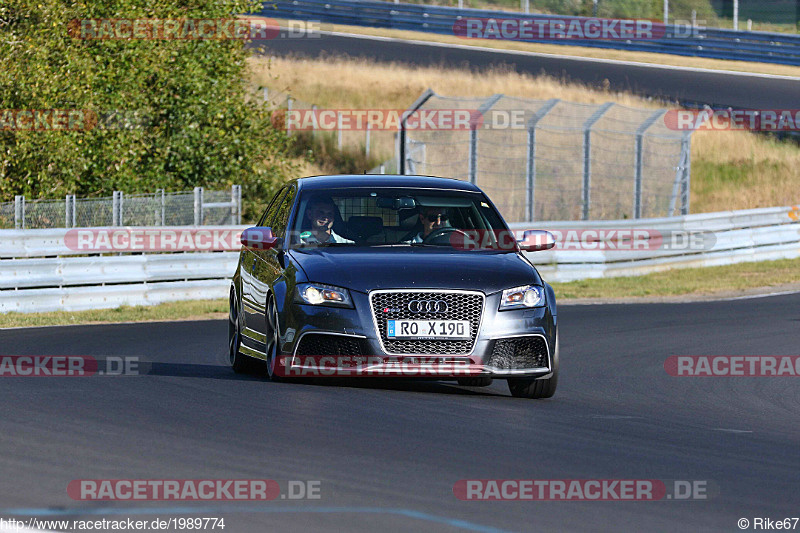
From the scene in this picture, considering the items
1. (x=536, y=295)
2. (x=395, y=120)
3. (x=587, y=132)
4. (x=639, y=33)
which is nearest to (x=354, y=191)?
(x=536, y=295)

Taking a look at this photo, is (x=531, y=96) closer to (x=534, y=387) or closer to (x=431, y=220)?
(x=431, y=220)

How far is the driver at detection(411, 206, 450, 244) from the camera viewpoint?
10727 millimetres

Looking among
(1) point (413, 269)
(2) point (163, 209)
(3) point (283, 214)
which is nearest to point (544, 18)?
(2) point (163, 209)

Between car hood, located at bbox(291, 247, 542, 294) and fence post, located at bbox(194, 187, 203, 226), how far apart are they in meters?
12.3

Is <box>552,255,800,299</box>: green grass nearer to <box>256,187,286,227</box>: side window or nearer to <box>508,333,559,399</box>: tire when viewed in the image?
<box>256,187,286,227</box>: side window

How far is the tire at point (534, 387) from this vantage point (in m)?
10.2

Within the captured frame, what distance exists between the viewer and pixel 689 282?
24.6 meters

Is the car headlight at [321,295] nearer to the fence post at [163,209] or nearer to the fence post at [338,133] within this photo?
the fence post at [163,209]

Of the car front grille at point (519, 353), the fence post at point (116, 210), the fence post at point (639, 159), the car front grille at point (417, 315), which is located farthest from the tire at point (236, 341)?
the fence post at point (639, 159)

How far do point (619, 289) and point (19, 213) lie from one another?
961 centimetres

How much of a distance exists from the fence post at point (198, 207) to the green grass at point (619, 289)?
1.80 metres

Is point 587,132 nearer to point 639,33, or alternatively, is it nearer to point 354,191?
point 354,191

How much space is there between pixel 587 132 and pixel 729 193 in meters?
10.3
